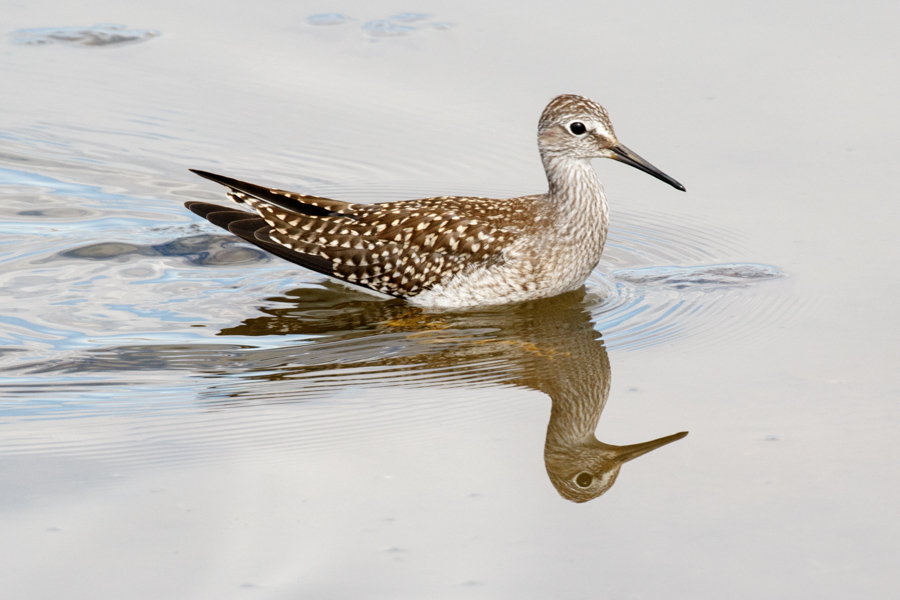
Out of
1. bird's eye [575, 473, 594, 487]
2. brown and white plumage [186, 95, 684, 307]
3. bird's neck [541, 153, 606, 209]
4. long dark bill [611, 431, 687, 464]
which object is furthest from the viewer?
bird's neck [541, 153, 606, 209]

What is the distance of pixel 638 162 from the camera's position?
8.35 meters

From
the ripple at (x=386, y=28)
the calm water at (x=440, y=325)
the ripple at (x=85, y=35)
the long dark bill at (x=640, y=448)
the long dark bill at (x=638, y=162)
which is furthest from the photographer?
the ripple at (x=85, y=35)

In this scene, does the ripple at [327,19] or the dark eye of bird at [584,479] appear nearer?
the dark eye of bird at [584,479]

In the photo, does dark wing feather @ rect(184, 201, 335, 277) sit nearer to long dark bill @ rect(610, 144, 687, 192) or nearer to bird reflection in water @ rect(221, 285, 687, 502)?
bird reflection in water @ rect(221, 285, 687, 502)

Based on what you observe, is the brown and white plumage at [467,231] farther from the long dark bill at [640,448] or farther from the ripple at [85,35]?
the ripple at [85,35]

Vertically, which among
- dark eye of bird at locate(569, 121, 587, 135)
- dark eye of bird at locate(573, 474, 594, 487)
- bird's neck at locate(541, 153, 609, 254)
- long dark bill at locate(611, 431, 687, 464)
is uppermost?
dark eye of bird at locate(569, 121, 587, 135)

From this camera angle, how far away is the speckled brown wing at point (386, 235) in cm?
845

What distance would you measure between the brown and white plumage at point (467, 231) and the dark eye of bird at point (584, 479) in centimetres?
253

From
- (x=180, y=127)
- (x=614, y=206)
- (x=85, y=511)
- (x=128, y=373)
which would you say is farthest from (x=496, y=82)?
(x=85, y=511)

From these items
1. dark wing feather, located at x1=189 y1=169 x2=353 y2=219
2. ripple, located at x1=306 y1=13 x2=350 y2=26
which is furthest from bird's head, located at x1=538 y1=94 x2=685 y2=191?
ripple, located at x1=306 y1=13 x2=350 y2=26

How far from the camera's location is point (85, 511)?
558cm

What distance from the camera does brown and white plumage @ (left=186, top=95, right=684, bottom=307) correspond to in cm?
840

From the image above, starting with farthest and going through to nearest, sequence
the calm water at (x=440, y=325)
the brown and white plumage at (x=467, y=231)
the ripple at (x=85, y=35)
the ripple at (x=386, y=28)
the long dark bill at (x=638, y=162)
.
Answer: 1. the ripple at (x=85, y=35)
2. the ripple at (x=386, y=28)
3. the brown and white plumage at (x=467, y=231)
4. the long dark bill at (x=638, y=162)
5. the calm water at (x=440, y=325)

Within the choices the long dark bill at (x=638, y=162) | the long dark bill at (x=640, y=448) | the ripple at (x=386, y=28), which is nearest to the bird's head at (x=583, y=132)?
the long dark bill at (x=638, y=162)
